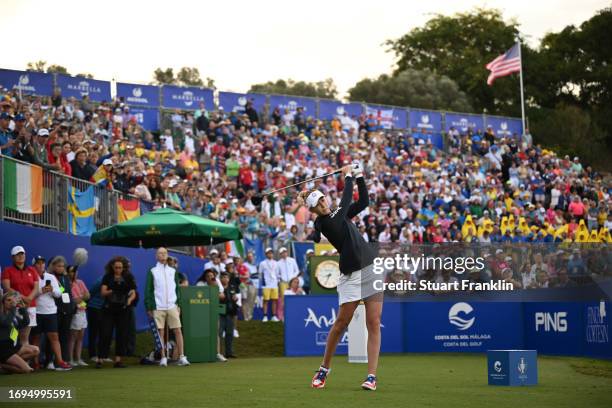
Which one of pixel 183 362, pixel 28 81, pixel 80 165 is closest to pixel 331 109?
pixel 28 81

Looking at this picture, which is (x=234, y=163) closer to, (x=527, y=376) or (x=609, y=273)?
(x=609, y=273)

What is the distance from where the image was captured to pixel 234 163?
117ft

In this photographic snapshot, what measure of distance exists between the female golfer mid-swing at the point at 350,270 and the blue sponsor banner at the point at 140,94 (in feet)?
91.7

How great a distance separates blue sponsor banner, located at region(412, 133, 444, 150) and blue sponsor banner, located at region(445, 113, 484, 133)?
28.0 inches

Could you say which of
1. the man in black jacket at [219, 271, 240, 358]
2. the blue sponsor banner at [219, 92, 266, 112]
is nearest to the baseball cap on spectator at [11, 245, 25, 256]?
the man in black jacket at [219, 271, 240, 358]

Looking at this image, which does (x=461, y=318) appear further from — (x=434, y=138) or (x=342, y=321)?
(x=434, y=138)

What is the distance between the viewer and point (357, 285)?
12.2m

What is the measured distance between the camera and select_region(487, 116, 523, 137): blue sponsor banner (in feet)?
173

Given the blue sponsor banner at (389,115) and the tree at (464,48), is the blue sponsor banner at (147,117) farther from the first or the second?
the tree at (464,48)

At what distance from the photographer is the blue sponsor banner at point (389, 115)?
4759 centimetres

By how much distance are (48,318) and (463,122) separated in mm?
36260

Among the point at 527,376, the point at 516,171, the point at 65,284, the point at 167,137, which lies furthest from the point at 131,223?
the point at 516,171

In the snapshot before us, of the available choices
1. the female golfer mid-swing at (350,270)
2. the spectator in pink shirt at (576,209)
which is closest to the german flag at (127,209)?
the female golfer mid-swing at (350,270)

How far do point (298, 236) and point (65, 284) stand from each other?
12.9m
